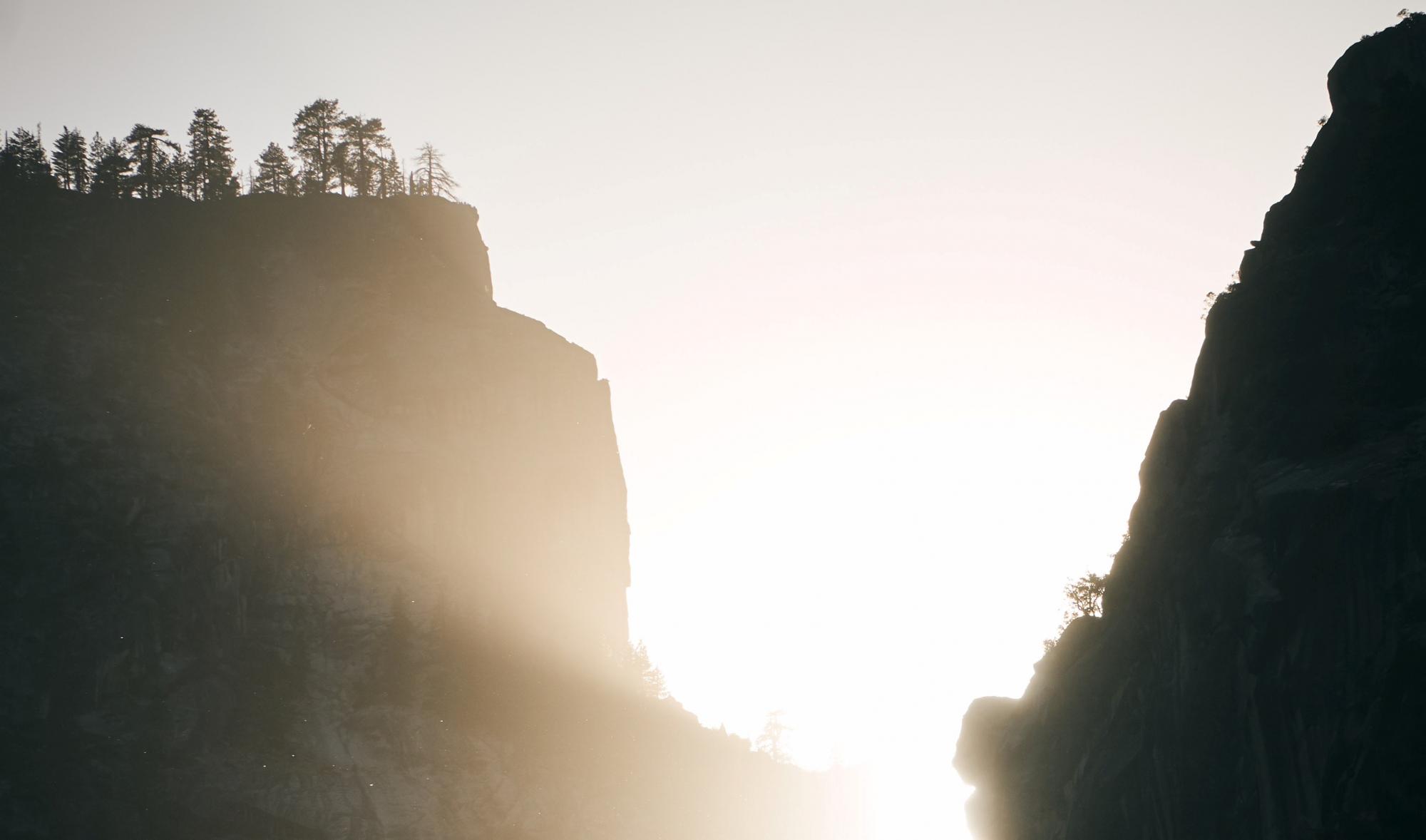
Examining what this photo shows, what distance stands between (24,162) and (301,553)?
153ft

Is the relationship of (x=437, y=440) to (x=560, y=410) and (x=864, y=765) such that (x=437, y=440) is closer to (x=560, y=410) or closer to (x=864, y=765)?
(x=560, y=410)

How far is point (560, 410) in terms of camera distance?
107062mm

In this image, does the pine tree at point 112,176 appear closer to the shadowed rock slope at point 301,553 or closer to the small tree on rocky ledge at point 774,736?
the shadowed rock slope at point 301,553

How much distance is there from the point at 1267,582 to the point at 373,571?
65.4 metres

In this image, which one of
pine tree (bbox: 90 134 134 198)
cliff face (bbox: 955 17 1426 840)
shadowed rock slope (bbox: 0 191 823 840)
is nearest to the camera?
cliff face (bbox: 955 17 1426 840)

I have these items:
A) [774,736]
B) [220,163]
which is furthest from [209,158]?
[774,736]

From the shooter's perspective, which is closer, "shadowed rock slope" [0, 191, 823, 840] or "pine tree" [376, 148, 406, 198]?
"shadowed rock slope" [0, 191, 823, 840]

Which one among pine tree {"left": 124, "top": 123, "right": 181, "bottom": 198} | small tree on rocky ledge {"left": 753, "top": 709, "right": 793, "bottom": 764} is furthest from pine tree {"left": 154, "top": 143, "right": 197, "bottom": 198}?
small tree on rocky ledge {"left": 753, "top": 709, "right": 793, "bottom": 764}

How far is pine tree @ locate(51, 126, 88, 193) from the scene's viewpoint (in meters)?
111

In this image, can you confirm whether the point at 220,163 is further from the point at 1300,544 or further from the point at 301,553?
the point at 1300,544

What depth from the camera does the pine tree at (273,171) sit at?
113 m

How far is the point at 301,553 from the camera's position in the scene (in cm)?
8475

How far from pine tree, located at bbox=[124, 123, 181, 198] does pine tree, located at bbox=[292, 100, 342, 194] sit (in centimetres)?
1195

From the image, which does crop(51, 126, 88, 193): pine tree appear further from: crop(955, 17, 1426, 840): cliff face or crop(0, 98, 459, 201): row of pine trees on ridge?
crop(955, 17, 1426, 840): cliff face
